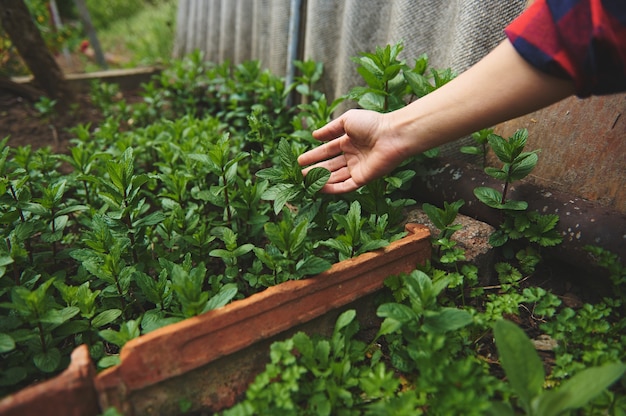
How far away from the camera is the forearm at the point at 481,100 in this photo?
4.93 ft

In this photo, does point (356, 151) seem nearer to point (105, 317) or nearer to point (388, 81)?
point (388, 81)

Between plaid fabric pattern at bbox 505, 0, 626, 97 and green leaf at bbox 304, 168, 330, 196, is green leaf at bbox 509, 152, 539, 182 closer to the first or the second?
plaid fabric pattern at bbox 505, 0, 626, 97

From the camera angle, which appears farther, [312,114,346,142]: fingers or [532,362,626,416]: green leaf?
[312,114,346,142]: fingers

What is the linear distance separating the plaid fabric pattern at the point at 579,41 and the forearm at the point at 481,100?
0.06 meters

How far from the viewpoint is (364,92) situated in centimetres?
227

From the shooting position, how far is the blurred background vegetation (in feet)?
19.2

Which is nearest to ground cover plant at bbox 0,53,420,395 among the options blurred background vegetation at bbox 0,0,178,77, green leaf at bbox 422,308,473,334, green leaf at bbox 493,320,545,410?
green leaf at bbox 422,308,473,334

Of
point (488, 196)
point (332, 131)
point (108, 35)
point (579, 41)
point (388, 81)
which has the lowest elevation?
point (108, 35)

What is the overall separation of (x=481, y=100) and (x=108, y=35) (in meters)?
10.5

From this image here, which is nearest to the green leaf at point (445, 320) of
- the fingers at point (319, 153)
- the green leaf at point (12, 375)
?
the fingers at point (319, 153)

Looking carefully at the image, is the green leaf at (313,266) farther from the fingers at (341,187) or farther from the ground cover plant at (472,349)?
the fingers at (341,187)

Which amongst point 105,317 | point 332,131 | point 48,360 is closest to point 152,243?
point 105,317

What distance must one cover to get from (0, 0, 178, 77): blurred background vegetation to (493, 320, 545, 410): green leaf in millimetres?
4948

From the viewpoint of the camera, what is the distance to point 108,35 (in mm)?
10094
